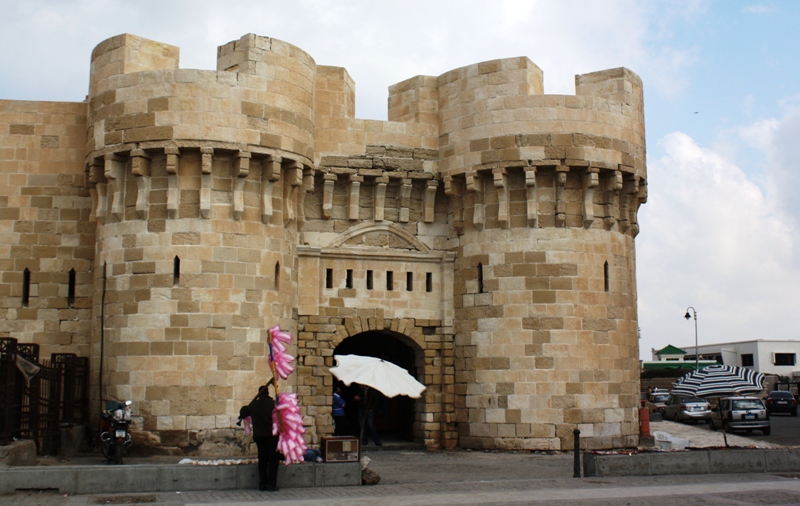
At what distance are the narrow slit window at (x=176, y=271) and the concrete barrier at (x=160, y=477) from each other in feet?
18.7

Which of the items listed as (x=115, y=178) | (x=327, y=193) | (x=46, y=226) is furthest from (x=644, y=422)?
(x=46, y=226)

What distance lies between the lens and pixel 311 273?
2019 cm

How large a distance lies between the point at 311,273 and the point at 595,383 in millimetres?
6783

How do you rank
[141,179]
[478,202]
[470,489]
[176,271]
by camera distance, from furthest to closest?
[478,202]
[141,179]
[176,271]
[470,489]

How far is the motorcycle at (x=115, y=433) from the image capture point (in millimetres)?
16172

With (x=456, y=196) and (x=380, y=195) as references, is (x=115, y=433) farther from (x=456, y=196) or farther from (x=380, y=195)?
(x=456, y=196)

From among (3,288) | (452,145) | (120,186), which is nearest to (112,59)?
(120,186)

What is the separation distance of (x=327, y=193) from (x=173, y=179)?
3740 millimetres

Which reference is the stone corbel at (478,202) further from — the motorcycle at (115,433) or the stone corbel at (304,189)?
the motorcycle at (115,433)

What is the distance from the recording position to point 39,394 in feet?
52.3

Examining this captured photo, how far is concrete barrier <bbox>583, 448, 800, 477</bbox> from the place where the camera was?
584 inches

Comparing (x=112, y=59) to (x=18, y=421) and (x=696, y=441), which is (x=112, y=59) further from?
(x=696, y=441)

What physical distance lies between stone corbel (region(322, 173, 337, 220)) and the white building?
2222 inches

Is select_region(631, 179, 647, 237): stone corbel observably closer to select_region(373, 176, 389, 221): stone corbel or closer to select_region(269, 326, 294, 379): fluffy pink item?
select_region(373, 176, 389, 221): stone corbel
